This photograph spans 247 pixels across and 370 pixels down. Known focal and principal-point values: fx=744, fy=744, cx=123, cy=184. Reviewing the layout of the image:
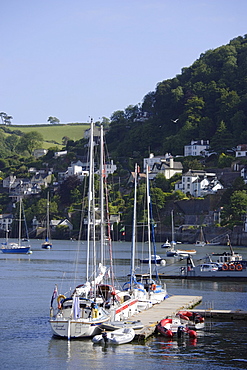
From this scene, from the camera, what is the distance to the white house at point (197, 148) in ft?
544

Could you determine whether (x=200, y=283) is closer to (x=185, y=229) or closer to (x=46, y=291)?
(x=46, y=291)

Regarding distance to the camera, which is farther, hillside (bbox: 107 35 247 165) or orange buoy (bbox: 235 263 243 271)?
hillside (bbox: 107 35 247 165)

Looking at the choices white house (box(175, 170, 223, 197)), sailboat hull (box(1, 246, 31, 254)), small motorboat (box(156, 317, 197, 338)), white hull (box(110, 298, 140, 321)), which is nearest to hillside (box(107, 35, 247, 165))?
white house (box(175, 170, 223, 197))

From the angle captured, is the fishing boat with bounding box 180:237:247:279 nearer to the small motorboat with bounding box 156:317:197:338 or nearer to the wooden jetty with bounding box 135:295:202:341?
the wooden jetty with bounding box 135:295:202:341

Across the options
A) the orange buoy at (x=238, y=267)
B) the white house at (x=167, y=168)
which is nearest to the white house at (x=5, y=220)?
the white house at (x=167, y=168)

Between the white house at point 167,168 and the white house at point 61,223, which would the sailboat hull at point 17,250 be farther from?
the white house at point 167,168

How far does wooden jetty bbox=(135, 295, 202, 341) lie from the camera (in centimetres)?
3256

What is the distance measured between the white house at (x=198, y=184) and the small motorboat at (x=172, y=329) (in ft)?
346

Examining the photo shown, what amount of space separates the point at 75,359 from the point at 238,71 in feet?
553

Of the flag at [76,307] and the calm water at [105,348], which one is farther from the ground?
the flag at [76,307]

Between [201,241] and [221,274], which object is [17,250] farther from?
[221,274]

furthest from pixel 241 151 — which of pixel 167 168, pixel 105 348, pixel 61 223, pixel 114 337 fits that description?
pixel 105 348

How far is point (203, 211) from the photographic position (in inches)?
5202

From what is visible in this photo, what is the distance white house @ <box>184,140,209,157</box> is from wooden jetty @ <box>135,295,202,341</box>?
400 ft
